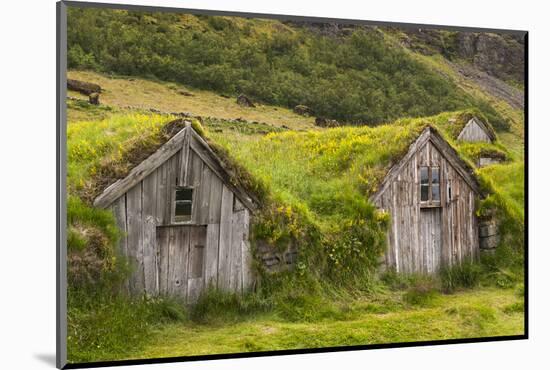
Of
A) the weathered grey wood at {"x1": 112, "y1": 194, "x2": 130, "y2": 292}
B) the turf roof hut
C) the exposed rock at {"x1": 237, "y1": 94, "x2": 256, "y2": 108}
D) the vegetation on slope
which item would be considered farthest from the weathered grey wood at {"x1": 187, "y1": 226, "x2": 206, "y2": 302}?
the exposed rock at {"x1": 237, "y1": 94, "x2": 256, "y2": 108}

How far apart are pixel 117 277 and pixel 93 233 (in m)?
0.47

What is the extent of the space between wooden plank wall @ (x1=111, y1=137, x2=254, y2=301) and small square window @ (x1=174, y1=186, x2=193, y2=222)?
0.04 m

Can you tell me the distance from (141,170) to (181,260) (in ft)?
3.12

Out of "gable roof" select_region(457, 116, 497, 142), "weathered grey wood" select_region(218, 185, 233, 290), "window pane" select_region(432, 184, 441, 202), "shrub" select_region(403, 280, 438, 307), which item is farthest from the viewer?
"gable roof" select_region(457, 116, 497, 142)

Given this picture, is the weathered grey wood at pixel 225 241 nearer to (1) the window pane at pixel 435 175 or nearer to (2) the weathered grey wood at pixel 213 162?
(2) the weathered grey wood at pixel 213 162

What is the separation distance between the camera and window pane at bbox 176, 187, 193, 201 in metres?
8.94

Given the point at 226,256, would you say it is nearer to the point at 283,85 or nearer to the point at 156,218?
the point at 156,218

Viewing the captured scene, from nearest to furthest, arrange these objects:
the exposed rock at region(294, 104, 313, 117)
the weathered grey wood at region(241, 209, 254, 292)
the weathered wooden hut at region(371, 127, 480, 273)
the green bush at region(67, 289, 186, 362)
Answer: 1. the green bush at region(67, 289, 186, 362)
2. the weathered grey wood at region(241, 209, 254, 292)
3. the exposed rock at region(294, 104, 313, 117)
4. the weathered wooden hut at region(371, 127, 480, 273)

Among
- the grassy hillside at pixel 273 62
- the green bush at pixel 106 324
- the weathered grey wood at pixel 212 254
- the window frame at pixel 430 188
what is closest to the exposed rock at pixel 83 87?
the grassy hillside at pixel 273 62

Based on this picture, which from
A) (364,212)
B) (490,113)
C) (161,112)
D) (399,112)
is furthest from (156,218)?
(490,113)

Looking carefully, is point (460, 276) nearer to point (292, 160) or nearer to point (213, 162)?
point (292, 160)

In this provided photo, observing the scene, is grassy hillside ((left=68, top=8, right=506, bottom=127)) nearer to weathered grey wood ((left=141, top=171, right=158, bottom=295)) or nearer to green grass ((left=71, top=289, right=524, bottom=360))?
weathered grey wood ((left=141, top=171, right=158, bottom=295))

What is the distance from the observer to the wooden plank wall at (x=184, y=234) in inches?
344

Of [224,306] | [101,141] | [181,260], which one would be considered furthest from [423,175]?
[101,141]
